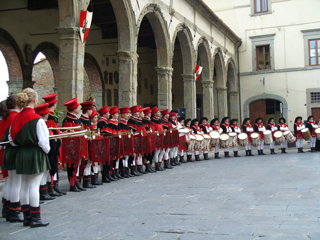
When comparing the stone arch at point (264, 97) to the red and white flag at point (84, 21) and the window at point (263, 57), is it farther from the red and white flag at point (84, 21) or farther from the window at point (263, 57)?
the red and white flag at point (84, 21)

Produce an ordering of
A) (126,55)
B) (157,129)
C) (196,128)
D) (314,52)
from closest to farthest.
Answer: (157,129), (126,55), (196,128), (314,52)

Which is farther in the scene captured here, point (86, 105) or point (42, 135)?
point (86, 105)

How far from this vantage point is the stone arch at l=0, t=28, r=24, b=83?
15.5 meters

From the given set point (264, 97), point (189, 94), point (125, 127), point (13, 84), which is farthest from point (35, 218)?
point (264, 97)

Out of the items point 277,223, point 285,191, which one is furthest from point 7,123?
point 285,191

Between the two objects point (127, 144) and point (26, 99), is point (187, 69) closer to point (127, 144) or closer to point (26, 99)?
point (127, 144)

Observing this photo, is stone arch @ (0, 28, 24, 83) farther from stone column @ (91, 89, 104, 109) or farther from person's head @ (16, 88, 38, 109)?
person's head @ (16, 88, 38, 109)

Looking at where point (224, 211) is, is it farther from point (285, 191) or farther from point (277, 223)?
point (285, 191)

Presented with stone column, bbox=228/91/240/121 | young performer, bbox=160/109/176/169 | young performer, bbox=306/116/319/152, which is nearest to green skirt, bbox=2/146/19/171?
young performer, bbox=160/109/176/169

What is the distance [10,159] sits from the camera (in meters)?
4.98

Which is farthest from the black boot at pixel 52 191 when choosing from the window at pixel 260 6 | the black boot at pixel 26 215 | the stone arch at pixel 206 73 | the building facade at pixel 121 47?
the window at pixel 260 6

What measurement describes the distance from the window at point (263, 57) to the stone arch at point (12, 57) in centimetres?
1948

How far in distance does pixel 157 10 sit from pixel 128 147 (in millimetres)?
8281

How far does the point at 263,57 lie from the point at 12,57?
65.1 feet
